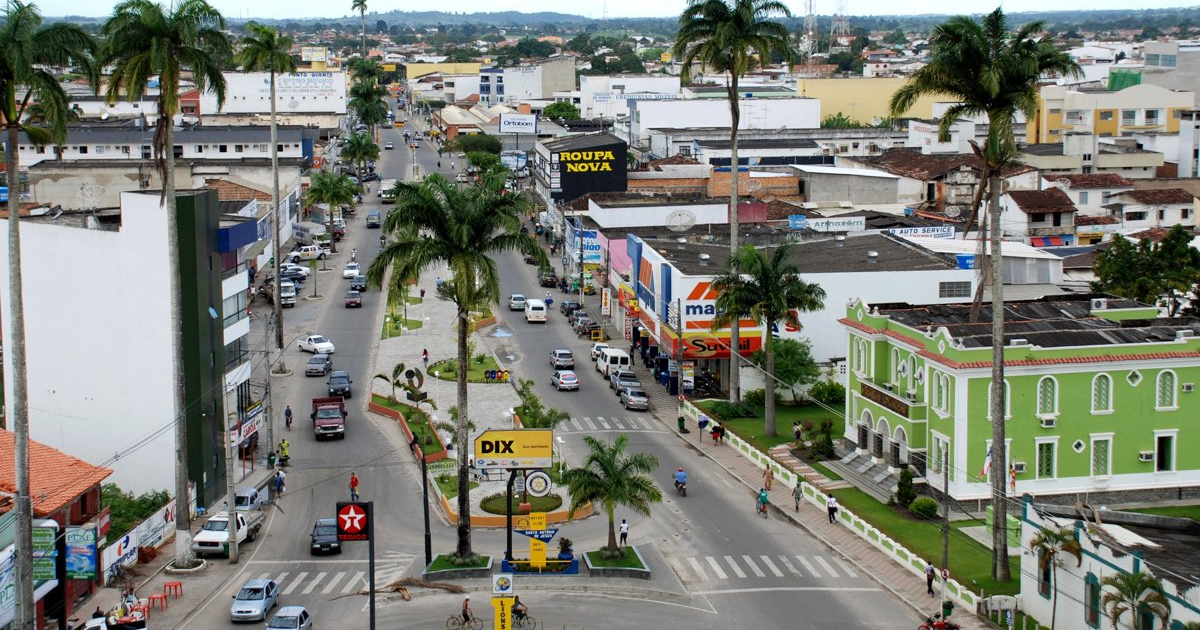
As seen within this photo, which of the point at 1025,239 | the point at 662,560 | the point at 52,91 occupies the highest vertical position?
the point at 52,91

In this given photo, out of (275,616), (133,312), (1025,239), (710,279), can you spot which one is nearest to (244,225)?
(133,312)

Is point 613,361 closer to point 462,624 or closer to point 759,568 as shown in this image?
point 759,568

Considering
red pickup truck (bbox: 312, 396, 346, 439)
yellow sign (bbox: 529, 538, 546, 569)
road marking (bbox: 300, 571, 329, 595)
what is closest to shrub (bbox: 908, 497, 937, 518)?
yellow sign (bbox: 529, 538, 546, 569)

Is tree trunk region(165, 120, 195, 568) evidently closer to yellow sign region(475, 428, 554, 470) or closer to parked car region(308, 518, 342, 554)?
parked car region(308, 518, 342, 554)

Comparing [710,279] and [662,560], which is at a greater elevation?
[710,279]

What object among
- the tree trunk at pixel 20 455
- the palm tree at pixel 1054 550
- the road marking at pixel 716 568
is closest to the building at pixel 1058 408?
the road marking at pixel 716 568

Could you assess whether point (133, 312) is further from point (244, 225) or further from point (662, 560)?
point (662, 560)

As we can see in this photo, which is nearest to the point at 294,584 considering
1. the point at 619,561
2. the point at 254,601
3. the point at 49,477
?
the point at 254,601
